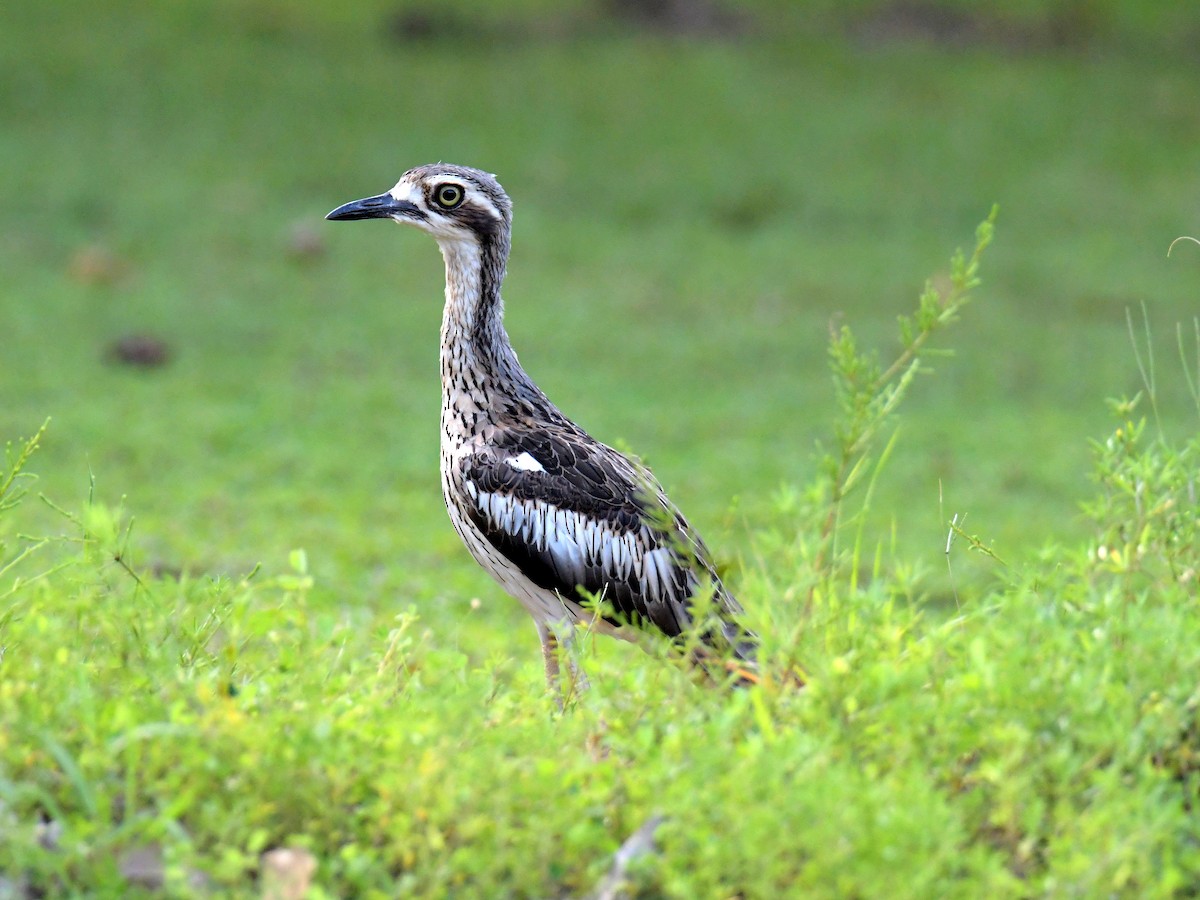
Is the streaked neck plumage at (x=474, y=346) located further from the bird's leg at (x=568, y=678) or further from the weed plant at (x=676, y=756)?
the weed plant at (x=676, y=756)

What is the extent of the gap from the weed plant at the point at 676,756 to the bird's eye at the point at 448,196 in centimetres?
181

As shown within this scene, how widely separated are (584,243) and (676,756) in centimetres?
1196

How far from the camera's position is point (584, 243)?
14.3 m

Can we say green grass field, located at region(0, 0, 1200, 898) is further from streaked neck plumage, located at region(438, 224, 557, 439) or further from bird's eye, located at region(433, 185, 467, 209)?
bird's eye, located at region(433, 185, 467, 209)

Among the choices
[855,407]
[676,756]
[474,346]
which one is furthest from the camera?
[474,346]

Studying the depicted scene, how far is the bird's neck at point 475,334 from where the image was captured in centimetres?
447

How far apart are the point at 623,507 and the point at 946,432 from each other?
6.19m

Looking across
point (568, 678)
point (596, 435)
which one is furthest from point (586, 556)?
point (596, 435)

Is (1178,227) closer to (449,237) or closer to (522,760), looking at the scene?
(449,237)

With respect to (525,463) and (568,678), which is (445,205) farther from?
(568,678)

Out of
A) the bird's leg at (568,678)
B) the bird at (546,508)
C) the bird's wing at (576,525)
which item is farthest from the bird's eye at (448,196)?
the bird's leg at (568,678)

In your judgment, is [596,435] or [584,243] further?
[584,243]

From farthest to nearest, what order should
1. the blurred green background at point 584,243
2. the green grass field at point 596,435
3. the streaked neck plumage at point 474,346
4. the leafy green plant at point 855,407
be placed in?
1. the blurred green background at point 584,243
2. the streaked neck plumage at point 474,346
3. the leafy green plant at point 855,407
4. the green grass field at point 596,435

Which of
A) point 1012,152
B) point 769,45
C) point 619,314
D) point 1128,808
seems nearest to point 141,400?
point 619,314
